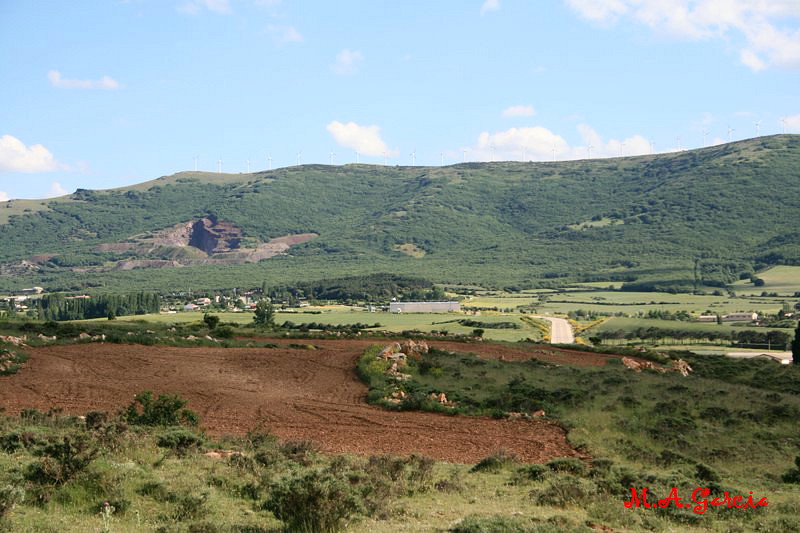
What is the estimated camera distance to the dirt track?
905 inches

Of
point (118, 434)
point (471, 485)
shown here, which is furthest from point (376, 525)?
point (118, 434)

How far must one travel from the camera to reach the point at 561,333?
→ 8294 centimetres

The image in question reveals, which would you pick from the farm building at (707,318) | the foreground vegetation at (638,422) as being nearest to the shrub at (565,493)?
the foreground vegetation at (638,422)

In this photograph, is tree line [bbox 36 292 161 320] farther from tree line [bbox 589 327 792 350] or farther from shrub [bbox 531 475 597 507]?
shrub [bbox 531 475 597 507]

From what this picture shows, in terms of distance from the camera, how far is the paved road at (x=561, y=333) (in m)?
73.8

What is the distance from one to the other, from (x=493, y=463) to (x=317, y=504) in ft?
25.8

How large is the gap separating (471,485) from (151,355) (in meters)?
26.3

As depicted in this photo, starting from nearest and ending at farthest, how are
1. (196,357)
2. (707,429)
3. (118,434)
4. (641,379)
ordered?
(118,434) < (707,429) < (641,379) < (196,357)

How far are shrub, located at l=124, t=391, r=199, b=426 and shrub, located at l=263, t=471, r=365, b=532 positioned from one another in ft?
36.9

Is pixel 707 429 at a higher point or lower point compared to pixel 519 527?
lower

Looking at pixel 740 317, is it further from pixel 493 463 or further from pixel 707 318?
pixel 493 463

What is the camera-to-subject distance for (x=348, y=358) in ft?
134

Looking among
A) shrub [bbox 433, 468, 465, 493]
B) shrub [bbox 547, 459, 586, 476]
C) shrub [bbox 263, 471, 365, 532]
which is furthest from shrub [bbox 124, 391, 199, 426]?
shrub [bbox 263, 471, 365, 532]

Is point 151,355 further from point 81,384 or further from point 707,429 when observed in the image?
point 707,429
